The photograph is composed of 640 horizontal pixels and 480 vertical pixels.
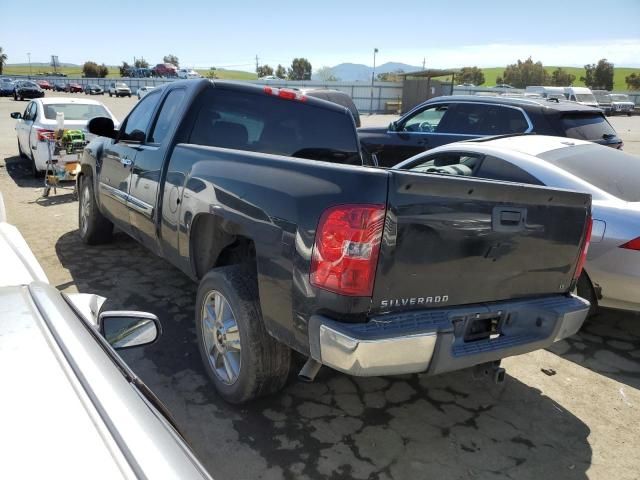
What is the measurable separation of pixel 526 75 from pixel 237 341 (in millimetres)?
104097

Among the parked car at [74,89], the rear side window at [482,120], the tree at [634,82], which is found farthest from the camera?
the tree at [634,82]

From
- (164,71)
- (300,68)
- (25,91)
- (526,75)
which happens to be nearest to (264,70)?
(300,68)

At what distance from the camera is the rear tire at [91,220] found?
5941mm

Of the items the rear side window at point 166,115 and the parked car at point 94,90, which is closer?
the rear side window at point 166,115

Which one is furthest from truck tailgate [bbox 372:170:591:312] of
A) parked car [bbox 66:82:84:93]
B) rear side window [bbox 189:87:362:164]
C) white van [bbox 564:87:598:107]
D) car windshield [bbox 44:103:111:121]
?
parked car [bbox 66:82:84:93]

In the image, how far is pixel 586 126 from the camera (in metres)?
6.77

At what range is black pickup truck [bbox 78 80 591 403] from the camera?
2254mm

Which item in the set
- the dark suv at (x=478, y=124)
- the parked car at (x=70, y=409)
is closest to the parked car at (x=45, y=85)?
the dark suv at (x=478, y=124)

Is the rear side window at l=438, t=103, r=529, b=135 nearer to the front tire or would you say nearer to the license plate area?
the license plate area

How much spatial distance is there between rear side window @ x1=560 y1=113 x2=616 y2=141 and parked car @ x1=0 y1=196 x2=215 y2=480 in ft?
21.8

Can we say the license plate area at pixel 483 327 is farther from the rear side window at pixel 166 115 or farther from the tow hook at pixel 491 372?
the rear side window at pixel 166 115

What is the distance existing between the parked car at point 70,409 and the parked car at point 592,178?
3513 mm

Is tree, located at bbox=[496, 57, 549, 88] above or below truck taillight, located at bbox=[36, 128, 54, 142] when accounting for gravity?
above

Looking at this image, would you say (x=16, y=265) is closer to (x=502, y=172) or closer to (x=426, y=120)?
(x=502, y=172)
